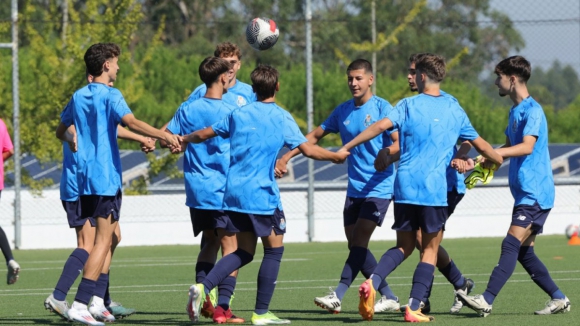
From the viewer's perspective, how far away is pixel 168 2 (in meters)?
47.9

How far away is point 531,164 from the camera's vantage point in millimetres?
8258

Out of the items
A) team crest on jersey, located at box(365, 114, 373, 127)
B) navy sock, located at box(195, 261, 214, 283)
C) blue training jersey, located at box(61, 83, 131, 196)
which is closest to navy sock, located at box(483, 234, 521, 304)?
team crest on jersey, located at box(365, 114, 373, 127)

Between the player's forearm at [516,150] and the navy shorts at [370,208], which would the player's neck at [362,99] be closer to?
the navy shorts at [370,208]

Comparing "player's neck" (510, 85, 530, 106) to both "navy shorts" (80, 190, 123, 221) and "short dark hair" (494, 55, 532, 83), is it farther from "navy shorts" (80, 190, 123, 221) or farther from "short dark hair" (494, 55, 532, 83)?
"navy shorts" (80, 190, 123, 221)

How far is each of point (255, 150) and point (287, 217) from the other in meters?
10.7

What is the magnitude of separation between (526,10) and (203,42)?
26.9 metres

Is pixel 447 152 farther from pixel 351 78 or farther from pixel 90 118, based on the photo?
pixel 90 118

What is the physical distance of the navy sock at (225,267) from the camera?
7.61 m

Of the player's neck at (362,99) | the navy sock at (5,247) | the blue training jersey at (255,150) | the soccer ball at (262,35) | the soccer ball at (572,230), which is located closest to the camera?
the blue training jersey at (255,150)

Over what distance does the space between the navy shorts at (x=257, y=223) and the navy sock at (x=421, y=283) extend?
1017 millimetres

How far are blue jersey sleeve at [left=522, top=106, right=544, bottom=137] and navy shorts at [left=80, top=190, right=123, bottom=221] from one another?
119 inches

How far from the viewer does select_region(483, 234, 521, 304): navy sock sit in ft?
26.7

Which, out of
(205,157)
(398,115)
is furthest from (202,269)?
(398,115)

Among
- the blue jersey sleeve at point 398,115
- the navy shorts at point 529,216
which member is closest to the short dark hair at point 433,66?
the blue jersey sleeve at point 398,115
